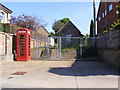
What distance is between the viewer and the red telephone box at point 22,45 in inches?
579

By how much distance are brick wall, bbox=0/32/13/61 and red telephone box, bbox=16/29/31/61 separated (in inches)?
27.5

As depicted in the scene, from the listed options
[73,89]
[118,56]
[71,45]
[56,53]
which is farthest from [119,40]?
[71,45]

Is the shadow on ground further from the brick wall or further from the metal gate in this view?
the metal gate

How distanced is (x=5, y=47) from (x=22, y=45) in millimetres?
1618

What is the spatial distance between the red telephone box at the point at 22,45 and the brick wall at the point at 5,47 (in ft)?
2.29

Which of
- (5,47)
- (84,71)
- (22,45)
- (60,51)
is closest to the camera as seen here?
(84,71)

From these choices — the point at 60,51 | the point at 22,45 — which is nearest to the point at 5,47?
the point at 22,45

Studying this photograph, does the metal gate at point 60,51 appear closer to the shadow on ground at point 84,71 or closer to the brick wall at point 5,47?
the brick wall at point 5,47

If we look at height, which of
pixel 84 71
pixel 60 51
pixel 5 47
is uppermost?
pixel 5 47

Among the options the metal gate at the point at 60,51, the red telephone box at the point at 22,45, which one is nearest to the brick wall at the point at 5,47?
the red telephone box at the point at 22,45

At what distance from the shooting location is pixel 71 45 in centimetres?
1945

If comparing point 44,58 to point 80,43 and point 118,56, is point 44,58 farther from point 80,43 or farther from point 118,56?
point 118,56

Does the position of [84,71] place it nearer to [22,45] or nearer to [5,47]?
[22,45]

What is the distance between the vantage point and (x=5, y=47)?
44.9 feet
